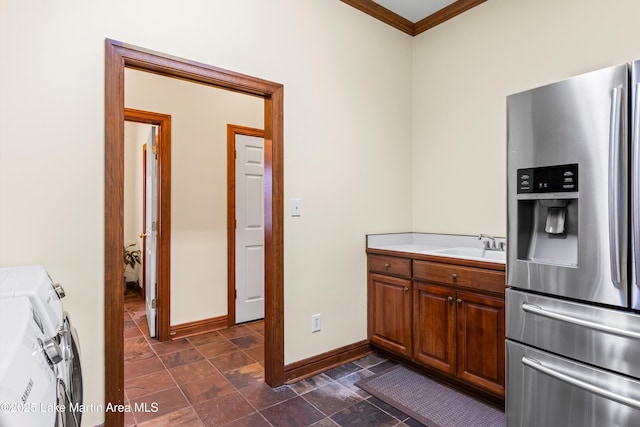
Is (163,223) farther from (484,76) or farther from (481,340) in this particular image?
(484,76)

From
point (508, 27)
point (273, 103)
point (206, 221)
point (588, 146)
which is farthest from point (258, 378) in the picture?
point (508, 27)

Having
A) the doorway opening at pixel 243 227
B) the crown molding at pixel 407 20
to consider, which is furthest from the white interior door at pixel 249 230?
the crown molding at pixel 407 20

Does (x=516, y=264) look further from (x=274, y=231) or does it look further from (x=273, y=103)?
(x=273, y=103)

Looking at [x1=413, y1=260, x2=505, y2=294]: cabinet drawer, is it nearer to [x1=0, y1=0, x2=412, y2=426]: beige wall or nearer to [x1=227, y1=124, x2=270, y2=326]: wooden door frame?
[x1=0, y1=0, x2=412, y2=426]: beige wall

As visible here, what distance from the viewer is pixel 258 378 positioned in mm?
2443

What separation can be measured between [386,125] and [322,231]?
3.79ft

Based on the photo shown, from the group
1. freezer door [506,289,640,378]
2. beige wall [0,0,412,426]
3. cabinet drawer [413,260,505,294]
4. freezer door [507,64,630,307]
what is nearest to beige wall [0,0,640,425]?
beige wall [0,0,412,426]

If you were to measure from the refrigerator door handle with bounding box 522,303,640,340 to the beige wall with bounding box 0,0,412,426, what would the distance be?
4.64 ft

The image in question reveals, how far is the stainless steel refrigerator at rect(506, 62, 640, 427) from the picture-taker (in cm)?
127

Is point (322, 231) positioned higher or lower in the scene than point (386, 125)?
lower

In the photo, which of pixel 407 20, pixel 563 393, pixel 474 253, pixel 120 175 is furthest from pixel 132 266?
pixel 563 393

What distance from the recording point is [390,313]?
8.75 ft

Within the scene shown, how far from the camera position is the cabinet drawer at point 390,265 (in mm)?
2533

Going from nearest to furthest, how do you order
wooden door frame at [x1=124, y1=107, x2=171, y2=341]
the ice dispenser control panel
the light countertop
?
the ice dispenser control panel, the light countertop, wooden door frame at [x1=124, y1=107, x2=171, y2=341]
